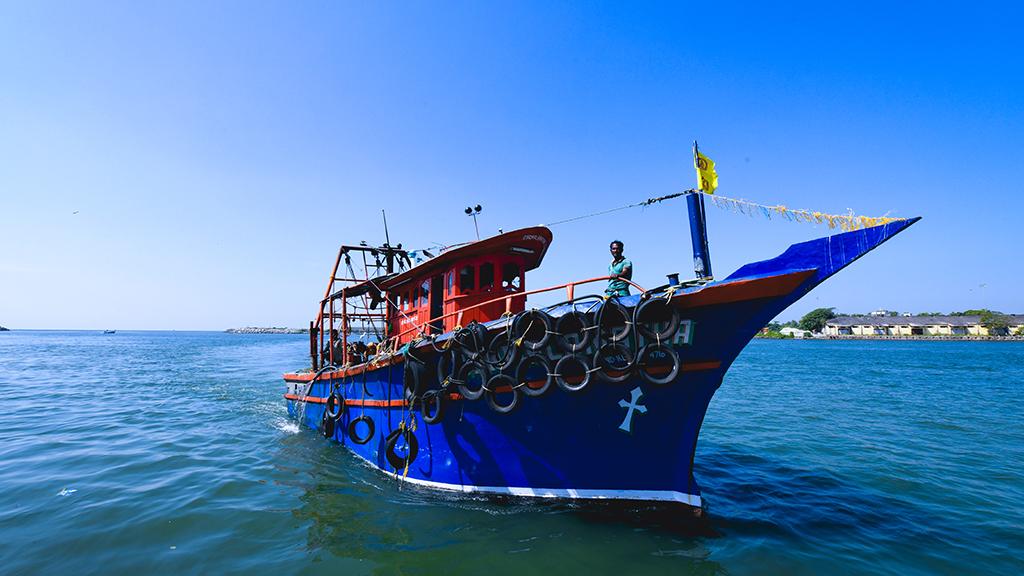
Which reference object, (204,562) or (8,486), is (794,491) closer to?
(204,562)

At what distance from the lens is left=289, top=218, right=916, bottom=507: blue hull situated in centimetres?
555

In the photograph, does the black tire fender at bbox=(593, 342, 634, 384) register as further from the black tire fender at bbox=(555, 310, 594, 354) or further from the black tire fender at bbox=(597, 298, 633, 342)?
the black tire fender at bbox=(555, 310, 594, 354)

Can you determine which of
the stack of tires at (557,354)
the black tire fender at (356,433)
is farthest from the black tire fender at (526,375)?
the black tire fender at (356,433)

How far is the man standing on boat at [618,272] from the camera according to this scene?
6773 millimetres

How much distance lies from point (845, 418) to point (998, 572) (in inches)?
488

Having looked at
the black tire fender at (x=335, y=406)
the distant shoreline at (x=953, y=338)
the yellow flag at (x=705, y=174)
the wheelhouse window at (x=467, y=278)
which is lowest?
the distant shoreline at (x=953, y=338)

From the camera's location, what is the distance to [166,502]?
7.46m

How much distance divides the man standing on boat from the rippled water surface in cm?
349

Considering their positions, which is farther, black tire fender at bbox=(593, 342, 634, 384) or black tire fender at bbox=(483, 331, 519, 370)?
black tire fender at bbox=(483, 331, 519, 370)

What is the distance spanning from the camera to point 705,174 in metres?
6.88

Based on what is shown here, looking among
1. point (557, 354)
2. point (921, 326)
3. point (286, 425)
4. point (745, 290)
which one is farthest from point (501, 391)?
point (921, 326)

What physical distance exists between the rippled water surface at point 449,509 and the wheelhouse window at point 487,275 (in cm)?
411

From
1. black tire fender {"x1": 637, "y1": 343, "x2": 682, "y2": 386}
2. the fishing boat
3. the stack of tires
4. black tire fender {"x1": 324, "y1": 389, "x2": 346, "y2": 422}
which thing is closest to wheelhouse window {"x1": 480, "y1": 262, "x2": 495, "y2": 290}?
the fishing boat

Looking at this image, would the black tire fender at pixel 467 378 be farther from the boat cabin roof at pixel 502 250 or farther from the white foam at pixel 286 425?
the white foam at pixel 286 425
